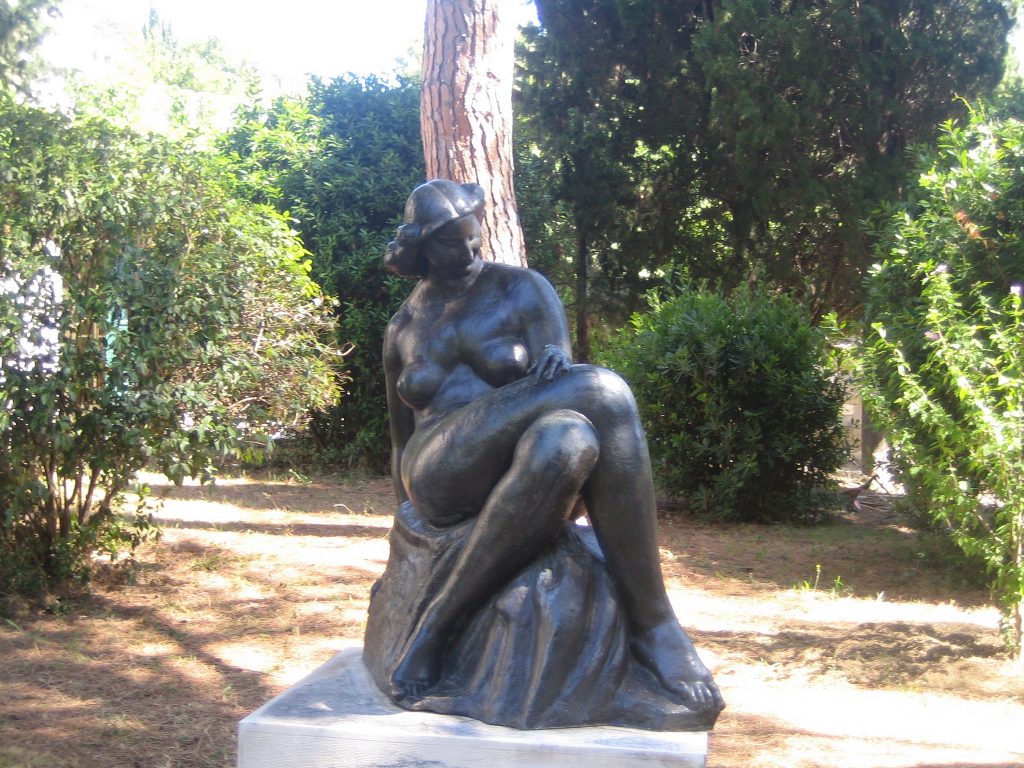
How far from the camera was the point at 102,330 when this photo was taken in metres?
5.85

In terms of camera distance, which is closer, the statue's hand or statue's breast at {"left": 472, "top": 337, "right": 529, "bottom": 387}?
the statue's hand

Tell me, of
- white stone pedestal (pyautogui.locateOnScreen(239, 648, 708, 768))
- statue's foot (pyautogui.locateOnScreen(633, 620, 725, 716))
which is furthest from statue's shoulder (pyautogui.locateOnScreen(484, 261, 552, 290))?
white stone pedestal (pyautogui.locateOnScreen(239, 648, 708, 768))

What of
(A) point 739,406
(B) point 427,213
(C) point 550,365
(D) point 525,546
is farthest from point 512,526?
(A) point 739,406

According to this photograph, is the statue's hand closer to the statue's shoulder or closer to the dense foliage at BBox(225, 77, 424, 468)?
the statue's shoulder

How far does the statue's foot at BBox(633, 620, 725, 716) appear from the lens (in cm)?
300

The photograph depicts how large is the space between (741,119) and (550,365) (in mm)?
9443

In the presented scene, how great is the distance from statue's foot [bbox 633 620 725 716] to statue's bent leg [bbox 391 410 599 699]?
43 cm

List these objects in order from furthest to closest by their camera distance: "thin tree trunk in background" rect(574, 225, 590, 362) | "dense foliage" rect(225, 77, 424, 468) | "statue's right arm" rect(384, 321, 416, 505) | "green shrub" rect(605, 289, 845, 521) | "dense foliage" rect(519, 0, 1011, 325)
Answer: "thin tree trunk in background" rect(574, 225, 590, 362) < "dense foliage" rect(519, 0, 1011, 325) < "dense foliage" rect(225, 77, 424, 468) < "green shrub" rect(605, 289, 845, 521) < "statue's right arm" rect(384, 321, 416, 505)

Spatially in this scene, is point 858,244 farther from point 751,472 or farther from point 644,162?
point 751,472

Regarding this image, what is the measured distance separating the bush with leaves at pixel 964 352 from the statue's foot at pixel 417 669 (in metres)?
3.39

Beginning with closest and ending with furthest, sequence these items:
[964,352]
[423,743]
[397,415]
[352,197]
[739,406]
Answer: [423,743] → [397,415] → [964,352] → [739,406] → [352,197]

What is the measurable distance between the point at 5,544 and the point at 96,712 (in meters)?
1.63

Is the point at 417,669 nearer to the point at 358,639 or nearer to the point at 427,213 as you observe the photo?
the point at 427,213

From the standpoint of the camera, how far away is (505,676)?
2.99 meters
